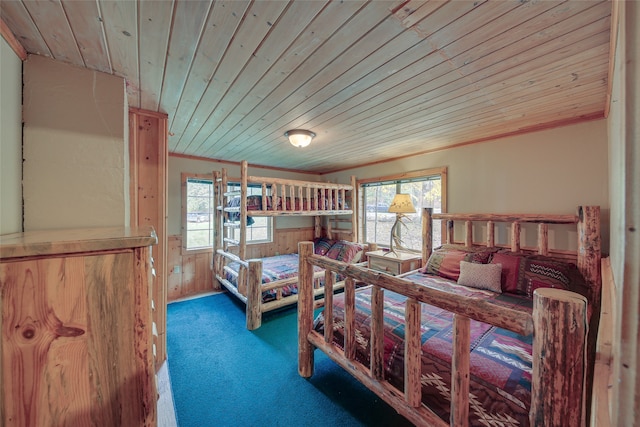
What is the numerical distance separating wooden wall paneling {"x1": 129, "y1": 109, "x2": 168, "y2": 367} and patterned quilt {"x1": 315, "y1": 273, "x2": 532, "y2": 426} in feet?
4.54

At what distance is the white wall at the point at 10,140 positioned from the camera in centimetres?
104

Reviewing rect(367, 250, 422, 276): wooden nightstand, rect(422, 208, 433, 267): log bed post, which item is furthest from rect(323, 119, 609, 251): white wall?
rect(367, 250, 422, 276): wooden nightstand

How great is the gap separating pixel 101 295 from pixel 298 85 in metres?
1.48

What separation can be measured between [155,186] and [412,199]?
3.20 meters

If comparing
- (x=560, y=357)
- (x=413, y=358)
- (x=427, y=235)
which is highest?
(x=427, y=235)

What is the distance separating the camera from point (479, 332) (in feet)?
4.89

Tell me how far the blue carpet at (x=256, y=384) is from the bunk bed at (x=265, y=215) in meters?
0.39

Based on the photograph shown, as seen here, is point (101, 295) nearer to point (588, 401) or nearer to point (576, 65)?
point (588, 401)

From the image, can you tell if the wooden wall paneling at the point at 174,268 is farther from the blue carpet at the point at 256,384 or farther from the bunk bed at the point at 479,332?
the bunk bed at the point at 479,332

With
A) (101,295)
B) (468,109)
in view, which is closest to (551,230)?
(468,109)

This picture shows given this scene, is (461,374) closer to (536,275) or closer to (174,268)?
(536,275)

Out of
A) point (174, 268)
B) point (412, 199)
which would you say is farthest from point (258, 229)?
point (412, 199)

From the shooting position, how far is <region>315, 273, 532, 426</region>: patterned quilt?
100 centimetres

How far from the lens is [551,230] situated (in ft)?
7.80
